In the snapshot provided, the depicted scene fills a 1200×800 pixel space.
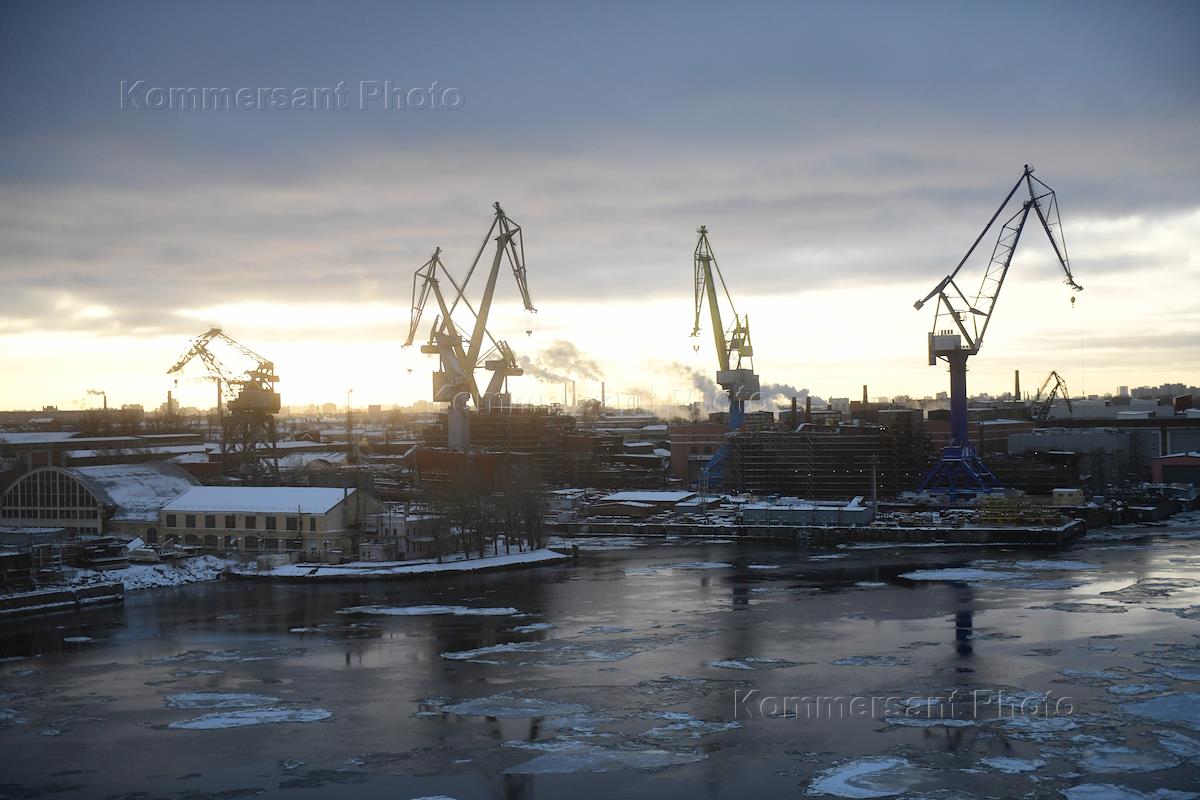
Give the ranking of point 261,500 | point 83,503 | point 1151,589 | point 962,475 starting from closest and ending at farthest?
point 1151,589 < point 261,500 < point 83,503 < point 962,475

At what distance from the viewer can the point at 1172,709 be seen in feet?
47.3

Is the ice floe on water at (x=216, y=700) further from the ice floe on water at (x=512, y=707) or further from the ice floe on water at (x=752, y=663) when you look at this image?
the ice floe on water at (x=752, y=663)

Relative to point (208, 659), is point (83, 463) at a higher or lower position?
higher

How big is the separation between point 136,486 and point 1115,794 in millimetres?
30565

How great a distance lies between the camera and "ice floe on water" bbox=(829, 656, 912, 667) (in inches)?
690

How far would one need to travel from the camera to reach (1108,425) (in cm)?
6794

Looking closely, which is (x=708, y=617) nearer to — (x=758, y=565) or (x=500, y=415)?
(x=758, y=565)

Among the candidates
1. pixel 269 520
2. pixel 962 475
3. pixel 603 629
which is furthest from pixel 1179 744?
pixel 962 475

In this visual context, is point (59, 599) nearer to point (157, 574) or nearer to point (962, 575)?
point (157, 574)

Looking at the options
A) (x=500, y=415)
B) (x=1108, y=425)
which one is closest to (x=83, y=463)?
(x=500, y=415)

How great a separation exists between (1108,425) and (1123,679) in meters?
56.5

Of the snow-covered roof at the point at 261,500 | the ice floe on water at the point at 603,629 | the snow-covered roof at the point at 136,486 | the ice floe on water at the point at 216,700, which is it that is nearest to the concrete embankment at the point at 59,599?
the snow-covered roof at the point at 261,500

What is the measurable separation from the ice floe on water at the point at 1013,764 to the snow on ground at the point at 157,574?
20.6 metres

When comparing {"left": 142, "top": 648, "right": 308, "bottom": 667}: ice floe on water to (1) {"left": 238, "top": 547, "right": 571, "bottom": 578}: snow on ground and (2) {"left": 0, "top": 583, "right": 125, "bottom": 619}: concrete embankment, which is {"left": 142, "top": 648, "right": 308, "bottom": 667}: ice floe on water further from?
(1) {"left": 238, "top": 547, "right": 571, "bottom": 578}: snow on ground
